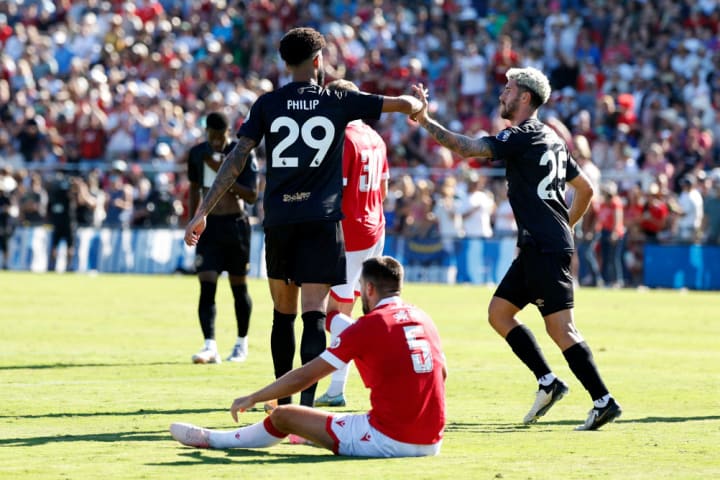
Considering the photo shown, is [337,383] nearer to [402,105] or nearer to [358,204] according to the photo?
[358,204]

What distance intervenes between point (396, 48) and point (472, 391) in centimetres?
2497

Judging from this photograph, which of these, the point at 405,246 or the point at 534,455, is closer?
the point at 534,455

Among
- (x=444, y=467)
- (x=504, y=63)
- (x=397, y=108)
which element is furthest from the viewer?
(x=504, y=63)

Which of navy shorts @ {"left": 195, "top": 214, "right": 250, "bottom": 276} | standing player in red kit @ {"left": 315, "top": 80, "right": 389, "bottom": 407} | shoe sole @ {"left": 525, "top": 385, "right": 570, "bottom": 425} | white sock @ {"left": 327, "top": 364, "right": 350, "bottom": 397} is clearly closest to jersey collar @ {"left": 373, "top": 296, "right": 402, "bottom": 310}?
shoe sole @ {"left": 525, "top": 385, "right": 570, "bottom": 425}

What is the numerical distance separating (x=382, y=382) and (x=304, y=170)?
202 centimetres

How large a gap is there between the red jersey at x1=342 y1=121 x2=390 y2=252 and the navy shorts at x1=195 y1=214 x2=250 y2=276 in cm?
325

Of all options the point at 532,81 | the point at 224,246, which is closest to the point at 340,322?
the point at 532,81

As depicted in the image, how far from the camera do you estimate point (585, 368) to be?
10008 mm

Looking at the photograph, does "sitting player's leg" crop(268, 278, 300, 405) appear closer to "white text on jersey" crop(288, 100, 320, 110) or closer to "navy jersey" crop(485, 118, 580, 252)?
"white text on jersey" crop(288, 100, 320, 110)

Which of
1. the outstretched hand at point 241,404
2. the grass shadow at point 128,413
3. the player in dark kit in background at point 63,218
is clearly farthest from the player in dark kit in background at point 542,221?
the player in dark kit in background at point 63,218

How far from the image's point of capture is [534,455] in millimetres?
8609

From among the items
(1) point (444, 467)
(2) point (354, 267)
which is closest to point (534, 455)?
(1) point (444, 467)

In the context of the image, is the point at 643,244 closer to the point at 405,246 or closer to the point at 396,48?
the point at 405,246

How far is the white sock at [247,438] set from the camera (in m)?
8.47
